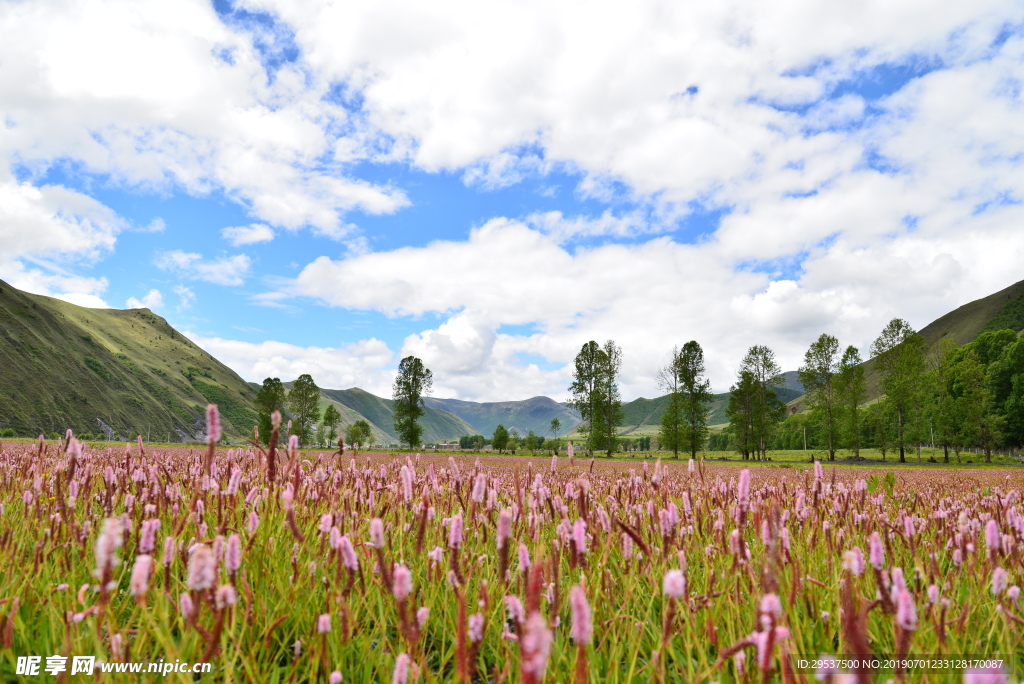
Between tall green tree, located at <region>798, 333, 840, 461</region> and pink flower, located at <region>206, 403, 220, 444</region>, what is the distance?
6447cm

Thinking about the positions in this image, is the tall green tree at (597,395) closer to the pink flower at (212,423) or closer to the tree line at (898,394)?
the tree line at (898,394)

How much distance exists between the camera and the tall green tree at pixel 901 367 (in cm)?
5178

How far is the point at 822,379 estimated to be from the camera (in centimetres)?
5731

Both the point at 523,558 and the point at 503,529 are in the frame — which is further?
the point at 523,558

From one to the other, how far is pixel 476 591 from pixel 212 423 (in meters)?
1.88

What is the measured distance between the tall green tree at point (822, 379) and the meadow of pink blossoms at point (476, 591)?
199 feet

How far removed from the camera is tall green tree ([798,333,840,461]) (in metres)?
→ 56.2

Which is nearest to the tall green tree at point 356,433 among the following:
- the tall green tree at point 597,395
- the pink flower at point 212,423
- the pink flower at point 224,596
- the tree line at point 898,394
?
the tall green tree at point 597,395

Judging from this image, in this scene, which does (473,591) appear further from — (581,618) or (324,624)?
(581,618)

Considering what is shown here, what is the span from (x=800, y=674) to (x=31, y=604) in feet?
11.5

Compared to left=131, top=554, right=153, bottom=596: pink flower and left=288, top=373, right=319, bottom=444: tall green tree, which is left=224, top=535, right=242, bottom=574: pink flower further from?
left=288, top=373, right=319, bottom=444: tall green tree

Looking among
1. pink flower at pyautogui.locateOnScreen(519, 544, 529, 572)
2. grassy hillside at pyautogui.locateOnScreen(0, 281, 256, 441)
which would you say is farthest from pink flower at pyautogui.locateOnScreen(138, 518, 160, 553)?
grassy hillside at pyautogui.locateOnScreen(0, 281, 256, 441)

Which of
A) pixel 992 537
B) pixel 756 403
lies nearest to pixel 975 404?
pixel 756 403

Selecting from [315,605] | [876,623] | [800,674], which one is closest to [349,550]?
[315,605]
